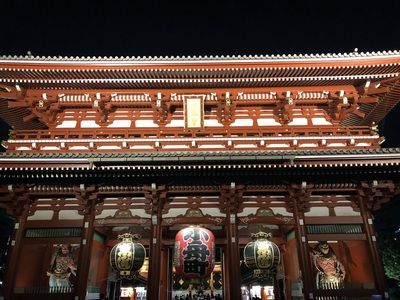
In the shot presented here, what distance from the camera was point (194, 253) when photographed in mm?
9914

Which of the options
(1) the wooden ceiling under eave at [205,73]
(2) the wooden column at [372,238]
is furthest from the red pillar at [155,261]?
(2) the wooden column at [372,238]

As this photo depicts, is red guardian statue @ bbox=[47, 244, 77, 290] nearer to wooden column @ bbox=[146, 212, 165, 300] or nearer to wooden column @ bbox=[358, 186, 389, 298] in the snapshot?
wooden column @ bbox=[146, 212, 165, 300]

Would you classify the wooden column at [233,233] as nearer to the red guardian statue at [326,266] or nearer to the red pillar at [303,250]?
the red pillar at [303,250]

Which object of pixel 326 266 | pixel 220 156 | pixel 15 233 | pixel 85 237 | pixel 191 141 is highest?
pixel 191 141

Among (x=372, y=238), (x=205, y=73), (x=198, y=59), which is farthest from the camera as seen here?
(x=205, y=73)

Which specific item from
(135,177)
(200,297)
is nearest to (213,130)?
(135,177)

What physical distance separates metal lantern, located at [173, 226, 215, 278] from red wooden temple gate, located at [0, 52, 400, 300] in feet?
2.14

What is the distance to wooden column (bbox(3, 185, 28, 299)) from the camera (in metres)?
10.0

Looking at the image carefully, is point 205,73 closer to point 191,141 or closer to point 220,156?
point 191,141

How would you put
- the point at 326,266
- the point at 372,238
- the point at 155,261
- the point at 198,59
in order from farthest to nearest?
the point at 198,59 → the point at 326,266 → the point at 372,238 → the point at 155,261

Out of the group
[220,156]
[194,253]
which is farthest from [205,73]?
[194,253]

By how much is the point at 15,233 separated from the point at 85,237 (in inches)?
98.6

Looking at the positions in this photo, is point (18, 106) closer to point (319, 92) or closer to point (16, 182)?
point (16, 182)

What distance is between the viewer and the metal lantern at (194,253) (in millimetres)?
9773
